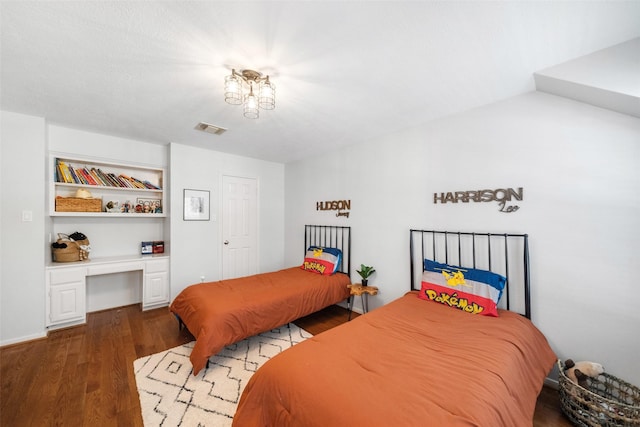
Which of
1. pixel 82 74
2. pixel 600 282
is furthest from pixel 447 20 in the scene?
pixel 82 74

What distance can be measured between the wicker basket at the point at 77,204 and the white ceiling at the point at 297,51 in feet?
3.34

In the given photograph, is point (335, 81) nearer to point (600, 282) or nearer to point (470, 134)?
point (470, 134)

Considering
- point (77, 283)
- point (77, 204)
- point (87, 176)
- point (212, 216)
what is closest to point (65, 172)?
point (87, 176)

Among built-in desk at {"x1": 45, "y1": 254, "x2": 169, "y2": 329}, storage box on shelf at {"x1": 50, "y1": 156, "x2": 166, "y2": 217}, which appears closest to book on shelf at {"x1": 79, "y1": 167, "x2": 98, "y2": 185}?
storage box on shelf at {"x1": 50, "y1": 156, "x2": 166, "y2": 217}

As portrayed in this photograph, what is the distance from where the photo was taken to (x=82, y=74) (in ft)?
6.11

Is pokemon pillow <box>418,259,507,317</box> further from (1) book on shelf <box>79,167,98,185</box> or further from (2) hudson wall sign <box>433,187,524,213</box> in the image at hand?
(1) book on shelf <box>79,167,98,185</box>

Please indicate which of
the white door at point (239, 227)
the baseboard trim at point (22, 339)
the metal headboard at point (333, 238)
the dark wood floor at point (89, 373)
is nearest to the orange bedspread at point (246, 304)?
the metal headboard at point (333, 238)

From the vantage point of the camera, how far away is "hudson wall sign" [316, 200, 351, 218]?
360 cm

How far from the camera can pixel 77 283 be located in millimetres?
2930

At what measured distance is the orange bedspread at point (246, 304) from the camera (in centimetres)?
210

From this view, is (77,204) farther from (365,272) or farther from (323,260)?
(365,272)

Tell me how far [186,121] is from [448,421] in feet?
11.0

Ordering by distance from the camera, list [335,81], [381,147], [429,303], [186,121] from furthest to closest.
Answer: [381,147], [186,121], [429,303], [335,81]

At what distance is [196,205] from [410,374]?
360cm
